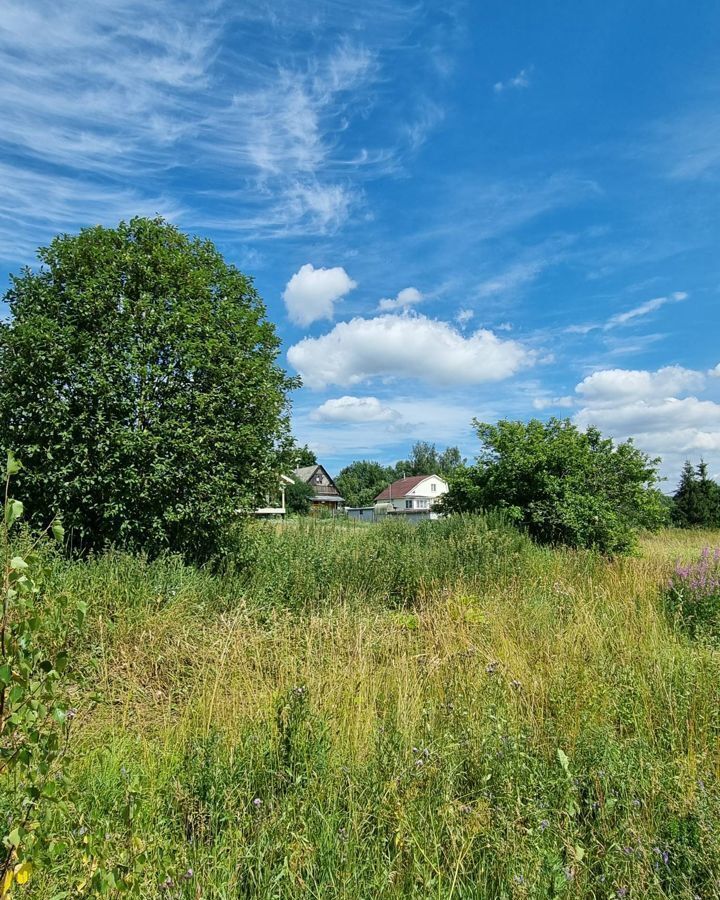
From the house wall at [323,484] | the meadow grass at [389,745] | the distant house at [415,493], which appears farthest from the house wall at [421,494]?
the meadow grass at [389,745]

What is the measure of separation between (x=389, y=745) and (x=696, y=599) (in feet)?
14.7

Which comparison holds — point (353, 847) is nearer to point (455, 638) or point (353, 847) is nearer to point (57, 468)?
point (455, 638)

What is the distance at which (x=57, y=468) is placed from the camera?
5820 millimetres

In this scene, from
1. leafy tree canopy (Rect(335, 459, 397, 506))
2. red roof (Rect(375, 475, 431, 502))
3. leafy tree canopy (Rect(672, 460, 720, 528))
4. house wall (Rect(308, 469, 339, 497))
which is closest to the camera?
leafy tree canopy (Rect(672, 460, 720, 528))

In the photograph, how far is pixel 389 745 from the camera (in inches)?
109

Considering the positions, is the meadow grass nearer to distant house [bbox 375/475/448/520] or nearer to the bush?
the bush

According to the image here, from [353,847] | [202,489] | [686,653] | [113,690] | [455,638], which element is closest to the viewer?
[353,847]

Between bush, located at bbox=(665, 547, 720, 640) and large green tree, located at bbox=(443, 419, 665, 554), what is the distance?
11.3ft

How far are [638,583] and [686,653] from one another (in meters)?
2.47

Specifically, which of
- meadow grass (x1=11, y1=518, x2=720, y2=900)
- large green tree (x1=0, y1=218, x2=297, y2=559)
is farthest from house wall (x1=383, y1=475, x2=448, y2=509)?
meadow grass (x1=11, y1=518, x2=720, y2=900)

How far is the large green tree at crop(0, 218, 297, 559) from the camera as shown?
582 cm

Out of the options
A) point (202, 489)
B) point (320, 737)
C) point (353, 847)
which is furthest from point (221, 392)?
point (353, 847)

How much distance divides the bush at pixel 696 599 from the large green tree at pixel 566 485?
11.3 ft

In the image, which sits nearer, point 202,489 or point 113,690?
point 113,690
